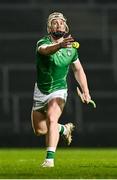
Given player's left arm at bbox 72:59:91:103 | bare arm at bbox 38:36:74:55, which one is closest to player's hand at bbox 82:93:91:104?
player's left arm at bbox 72:59:91:103

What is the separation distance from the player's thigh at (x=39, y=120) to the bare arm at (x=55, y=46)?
77cm

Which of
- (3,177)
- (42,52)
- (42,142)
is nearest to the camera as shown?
(3,177)

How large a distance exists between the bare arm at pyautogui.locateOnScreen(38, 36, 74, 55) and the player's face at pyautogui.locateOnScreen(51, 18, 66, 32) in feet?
0.38

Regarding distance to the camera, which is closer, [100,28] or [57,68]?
[57,68]

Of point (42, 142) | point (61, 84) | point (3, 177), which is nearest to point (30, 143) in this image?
point (42, 142)

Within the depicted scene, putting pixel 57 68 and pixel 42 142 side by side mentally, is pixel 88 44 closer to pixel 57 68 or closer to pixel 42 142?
pixel 42 142

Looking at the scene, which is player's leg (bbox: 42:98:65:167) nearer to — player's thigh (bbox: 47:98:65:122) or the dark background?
player's thigh (bbox: 47:98:65:122)

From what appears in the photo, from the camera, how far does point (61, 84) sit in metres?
10.3

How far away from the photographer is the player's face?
33.2 ft

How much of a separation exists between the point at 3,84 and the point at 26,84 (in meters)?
0.47

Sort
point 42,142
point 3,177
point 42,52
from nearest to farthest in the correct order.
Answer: point 3,177 < point 42,52 < point 42,142

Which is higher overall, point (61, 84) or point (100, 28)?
point (100, 28)

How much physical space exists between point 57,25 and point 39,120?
1.06 meters

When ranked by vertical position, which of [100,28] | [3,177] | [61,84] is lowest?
[3,177]
